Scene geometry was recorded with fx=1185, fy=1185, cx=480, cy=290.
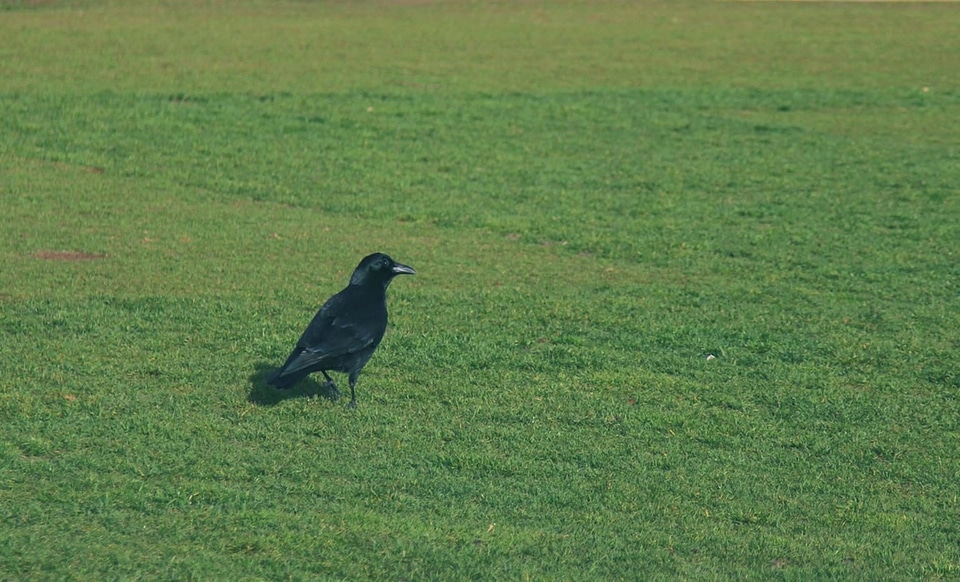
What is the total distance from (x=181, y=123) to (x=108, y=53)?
656 cm

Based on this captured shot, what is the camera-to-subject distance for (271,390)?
28.7 ft

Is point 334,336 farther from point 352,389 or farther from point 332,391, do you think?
point 332,391

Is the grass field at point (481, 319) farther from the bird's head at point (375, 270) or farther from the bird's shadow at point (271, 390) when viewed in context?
the bird's head at point (375, 270)

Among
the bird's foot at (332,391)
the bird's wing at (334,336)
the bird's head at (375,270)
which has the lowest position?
the bird's foot at (332,391)

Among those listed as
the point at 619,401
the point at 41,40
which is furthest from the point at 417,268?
the point at 41,40

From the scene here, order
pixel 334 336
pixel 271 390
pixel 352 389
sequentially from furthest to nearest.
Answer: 1. pixel 271 390
2. pixel 352 389
3. pixel 334 336


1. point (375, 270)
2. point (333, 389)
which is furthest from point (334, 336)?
point (375, 270)

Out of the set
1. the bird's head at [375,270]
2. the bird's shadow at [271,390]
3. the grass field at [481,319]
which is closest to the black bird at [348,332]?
the bird's head at [375,270]

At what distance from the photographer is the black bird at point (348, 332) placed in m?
8.27

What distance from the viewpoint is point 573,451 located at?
8.02 m

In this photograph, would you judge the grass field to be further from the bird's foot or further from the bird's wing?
the bird's wing

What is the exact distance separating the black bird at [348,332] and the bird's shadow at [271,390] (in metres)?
0.17

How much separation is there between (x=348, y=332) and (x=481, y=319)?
2.57m

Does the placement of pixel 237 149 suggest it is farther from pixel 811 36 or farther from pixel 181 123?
pixel 811 36
